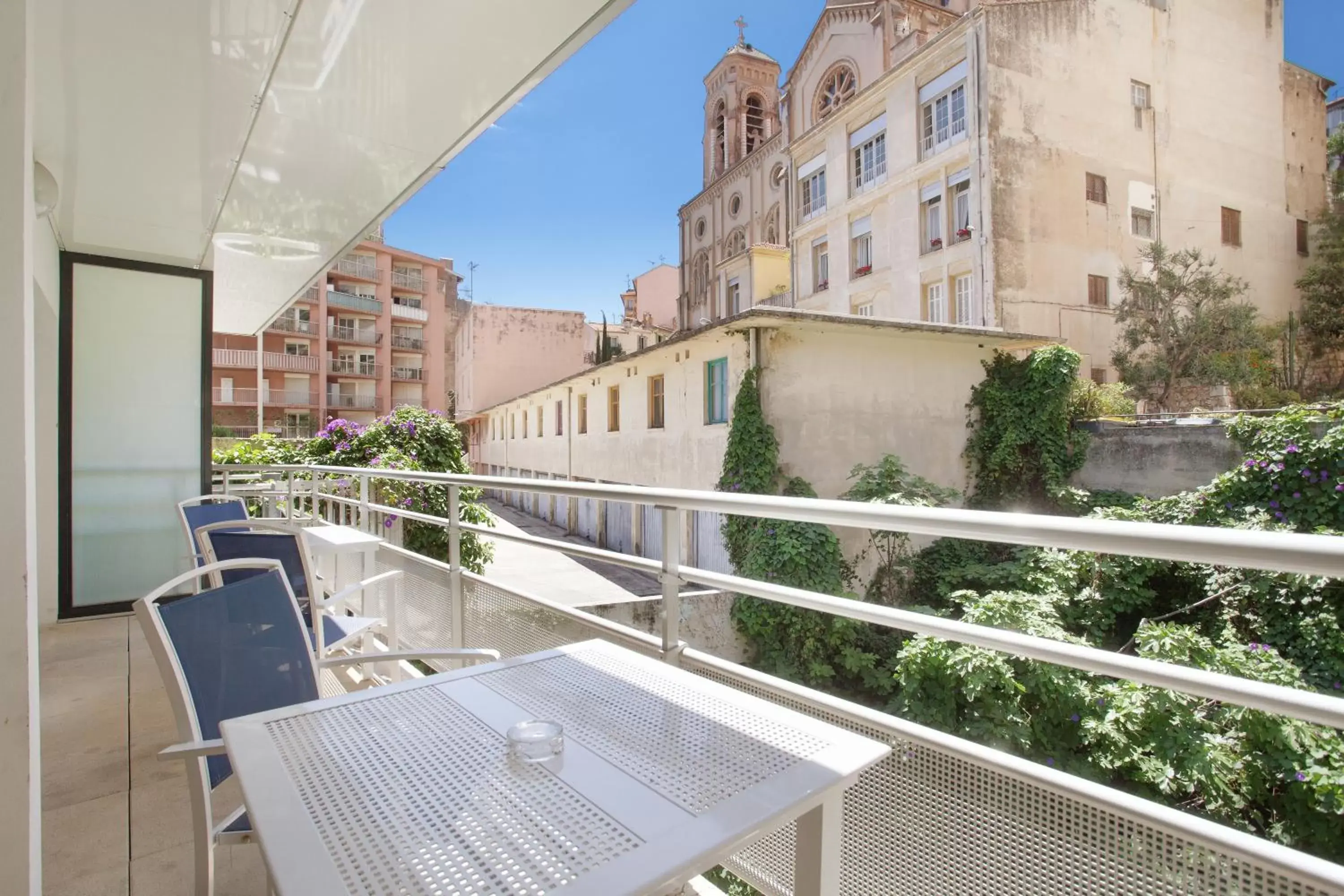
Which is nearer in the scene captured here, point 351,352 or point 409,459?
point 409,459

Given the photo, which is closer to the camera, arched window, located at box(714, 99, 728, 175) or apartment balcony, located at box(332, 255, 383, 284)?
arched window, located at box(714, 99, 728, 175)

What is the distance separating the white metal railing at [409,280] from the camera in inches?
1447

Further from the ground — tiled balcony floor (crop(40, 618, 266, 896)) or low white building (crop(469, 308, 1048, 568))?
low white building (crop(469, 308, 1048, 568))

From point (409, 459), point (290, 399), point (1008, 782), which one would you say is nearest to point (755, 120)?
point (290, 399)

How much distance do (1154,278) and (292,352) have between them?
1348 inches

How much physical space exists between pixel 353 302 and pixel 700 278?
17463mm

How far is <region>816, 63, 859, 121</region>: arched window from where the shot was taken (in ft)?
68.1

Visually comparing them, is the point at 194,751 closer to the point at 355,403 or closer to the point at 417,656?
the point at 417,656

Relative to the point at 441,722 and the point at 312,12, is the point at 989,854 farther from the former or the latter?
the point at 312,12

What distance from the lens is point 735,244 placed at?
1131 inches

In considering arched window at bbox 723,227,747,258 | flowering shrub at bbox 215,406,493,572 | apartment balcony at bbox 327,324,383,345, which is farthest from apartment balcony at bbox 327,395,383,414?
flowering shrub at bbox 215,406,493,572

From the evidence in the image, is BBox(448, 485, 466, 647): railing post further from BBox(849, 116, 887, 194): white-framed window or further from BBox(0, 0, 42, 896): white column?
BBox(849, 116, 887, 194): white-framed window

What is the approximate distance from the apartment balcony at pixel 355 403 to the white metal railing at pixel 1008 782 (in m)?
36.5

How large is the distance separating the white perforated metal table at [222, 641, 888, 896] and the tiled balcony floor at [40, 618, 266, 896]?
1.22 metres
